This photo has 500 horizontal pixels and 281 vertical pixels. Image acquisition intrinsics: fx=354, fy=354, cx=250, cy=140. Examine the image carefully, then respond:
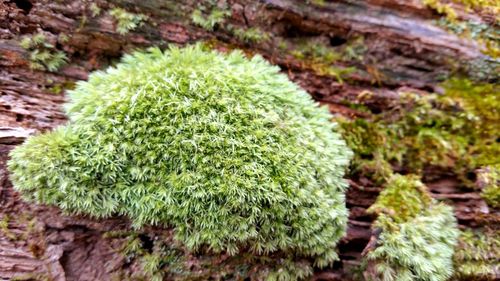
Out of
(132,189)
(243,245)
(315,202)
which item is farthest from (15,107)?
(315,202)

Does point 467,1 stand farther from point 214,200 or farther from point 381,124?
point 214,200

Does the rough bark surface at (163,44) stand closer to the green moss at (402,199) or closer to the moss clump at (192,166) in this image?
the green moss at (402,199)

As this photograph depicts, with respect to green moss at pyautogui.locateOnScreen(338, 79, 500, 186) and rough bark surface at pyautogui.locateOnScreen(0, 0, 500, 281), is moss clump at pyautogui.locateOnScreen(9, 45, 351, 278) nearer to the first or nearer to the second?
rough bark surface at pyautogui.locateOnScreen(0, 0, 500, 281)

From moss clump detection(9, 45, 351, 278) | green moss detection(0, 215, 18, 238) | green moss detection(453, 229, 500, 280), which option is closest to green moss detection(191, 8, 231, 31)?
moss clump detection(9, 45, 351, 278)

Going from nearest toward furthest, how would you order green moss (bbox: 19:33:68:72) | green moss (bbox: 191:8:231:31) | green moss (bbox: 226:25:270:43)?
green moss (bbox: 19:33:68:72), green moss (bbox: 191:8:231:31), green moss (bbox: 226:25:270:43)

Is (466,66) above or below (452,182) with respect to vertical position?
above

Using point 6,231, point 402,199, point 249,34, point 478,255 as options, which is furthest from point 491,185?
point 6,231
